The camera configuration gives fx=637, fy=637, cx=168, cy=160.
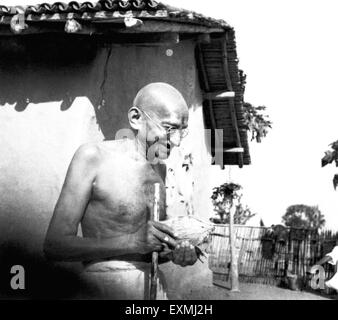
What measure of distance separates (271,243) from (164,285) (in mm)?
10651

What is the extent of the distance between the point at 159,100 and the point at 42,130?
1182 mm

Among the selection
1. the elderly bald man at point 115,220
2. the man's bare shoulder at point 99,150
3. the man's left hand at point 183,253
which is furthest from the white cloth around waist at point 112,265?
the man's bare shoulder at point 99,150

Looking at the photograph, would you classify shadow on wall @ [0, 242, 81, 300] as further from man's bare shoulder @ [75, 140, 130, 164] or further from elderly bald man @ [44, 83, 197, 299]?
man's bare shoulder @ [75, 140, 130, 164]

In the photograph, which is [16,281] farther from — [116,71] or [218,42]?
[218,42]

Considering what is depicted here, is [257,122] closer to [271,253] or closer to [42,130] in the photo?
[271,253]

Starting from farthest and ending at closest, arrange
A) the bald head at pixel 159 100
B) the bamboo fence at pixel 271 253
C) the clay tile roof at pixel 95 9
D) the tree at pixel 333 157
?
1. the bamboo fence at pixel 271 253
2. the tree at pixel 333 157
3. the bald head at pixel 159 100
4. the clay tile roof at pixel 95 9

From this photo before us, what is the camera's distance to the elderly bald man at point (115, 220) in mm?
5953

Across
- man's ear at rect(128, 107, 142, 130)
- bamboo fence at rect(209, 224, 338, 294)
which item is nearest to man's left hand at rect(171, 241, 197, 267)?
man's ear at rect(128, 107, 142, 130)

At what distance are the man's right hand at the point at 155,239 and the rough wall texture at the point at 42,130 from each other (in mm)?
708

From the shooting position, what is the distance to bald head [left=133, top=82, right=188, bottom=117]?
246 inches

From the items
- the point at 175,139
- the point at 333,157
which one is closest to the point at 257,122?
the point at 333,157

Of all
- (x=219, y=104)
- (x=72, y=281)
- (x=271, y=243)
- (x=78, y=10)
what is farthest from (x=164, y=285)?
(x=271, y=243)

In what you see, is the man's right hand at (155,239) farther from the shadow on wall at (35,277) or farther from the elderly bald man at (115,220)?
the shadow on wall at (35,277)

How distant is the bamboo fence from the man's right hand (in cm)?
1018
